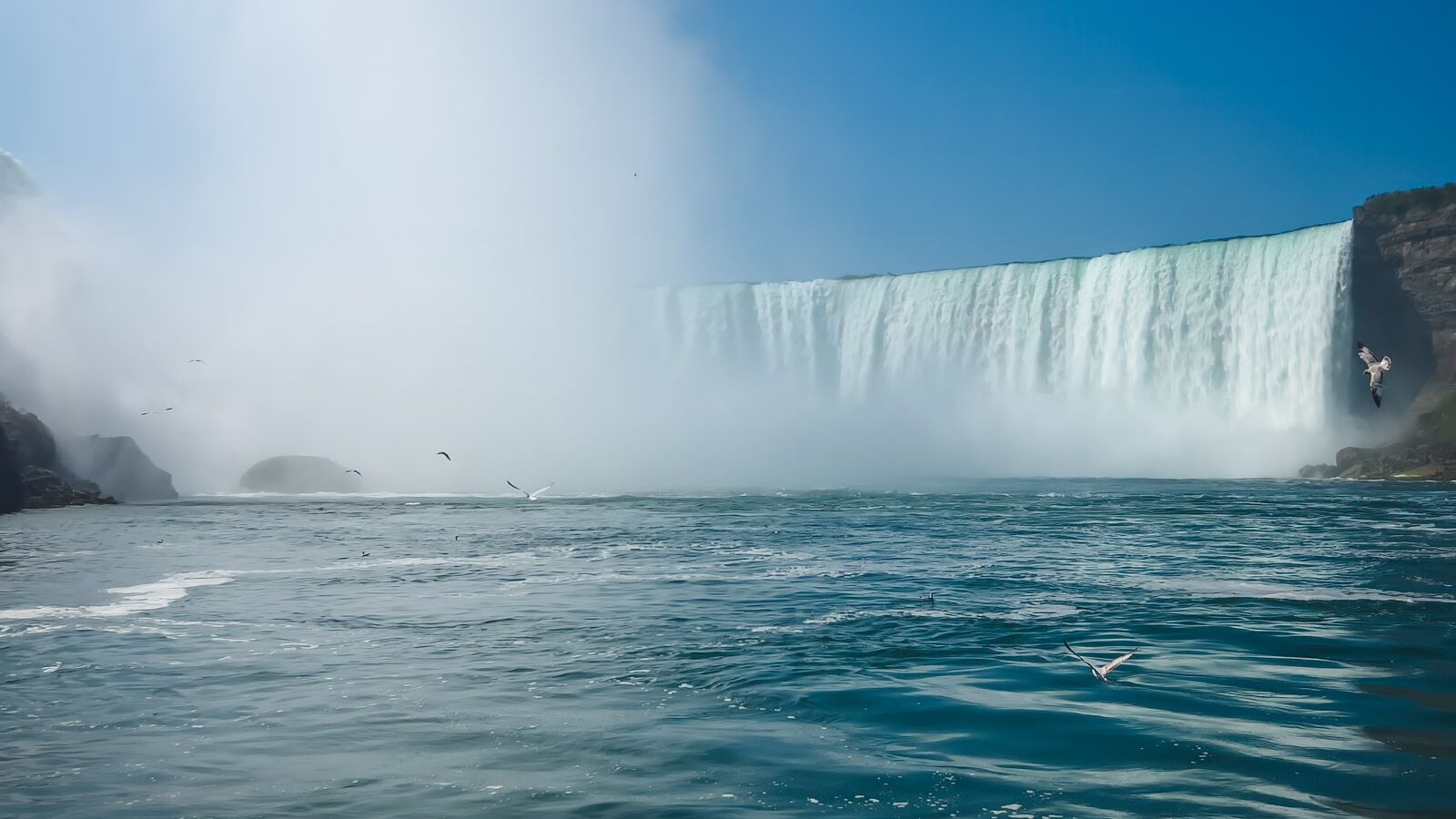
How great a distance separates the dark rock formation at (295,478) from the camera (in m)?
54.4

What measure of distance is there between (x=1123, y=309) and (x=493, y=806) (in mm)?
57371

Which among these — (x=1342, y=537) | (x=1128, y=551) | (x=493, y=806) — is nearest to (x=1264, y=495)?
(x=1342, y=537)

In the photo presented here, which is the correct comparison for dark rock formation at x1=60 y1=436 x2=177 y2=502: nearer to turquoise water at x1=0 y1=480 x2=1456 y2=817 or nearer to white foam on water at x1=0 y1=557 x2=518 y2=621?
turquoise water at x1=0 y1=480 x2=1456 y2=817

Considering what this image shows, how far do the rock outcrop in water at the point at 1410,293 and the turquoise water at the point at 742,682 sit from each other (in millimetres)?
44060

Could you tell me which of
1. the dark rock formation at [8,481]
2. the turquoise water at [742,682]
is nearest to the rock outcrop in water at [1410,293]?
the turquoise water at [742,682]

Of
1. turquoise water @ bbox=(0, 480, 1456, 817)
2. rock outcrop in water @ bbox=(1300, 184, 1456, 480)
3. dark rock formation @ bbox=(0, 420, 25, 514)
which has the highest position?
rock outcrop in water @ bbox=(1300, 184, 1456, 480)

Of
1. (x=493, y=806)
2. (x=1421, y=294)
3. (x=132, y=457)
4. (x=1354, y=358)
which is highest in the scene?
(x=1421, y=294)

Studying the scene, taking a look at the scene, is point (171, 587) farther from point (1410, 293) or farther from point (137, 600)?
point (1410, 293)

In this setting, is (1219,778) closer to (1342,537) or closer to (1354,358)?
(1342,537)

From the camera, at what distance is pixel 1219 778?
5.57m

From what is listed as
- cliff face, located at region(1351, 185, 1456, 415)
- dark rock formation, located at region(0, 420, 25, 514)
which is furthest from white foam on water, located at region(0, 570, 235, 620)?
cliff face, located at region(1351, 185, 1456, 415)

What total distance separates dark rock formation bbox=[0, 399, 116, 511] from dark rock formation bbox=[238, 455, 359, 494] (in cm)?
1184

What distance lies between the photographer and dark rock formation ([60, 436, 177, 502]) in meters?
44.1

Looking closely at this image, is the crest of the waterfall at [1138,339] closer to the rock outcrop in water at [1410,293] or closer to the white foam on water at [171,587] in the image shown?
the rock outcrop in water at [1410,293]
